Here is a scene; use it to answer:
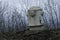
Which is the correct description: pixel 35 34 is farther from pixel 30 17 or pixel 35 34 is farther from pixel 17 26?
pixel 17 26

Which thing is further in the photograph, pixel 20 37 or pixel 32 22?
pixel 32 22

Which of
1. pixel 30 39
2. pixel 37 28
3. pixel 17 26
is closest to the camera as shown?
pixel 30 39

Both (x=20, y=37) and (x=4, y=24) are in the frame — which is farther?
(x=4, y=24)

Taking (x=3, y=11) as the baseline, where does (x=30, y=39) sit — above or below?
below

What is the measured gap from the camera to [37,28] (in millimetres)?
5809

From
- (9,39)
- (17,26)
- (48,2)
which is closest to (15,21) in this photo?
(17,26)

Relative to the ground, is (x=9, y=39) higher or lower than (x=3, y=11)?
lower

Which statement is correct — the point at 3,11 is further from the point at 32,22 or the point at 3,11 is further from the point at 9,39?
the point at 9,39

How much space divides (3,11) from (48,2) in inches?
68.1

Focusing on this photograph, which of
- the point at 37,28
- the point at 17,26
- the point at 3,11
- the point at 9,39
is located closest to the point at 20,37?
the point at 9,39

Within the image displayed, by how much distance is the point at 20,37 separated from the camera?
4.97m

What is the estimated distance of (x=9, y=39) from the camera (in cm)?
497

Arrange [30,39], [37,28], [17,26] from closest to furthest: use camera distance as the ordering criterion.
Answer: [30,39] → [37,28] → [17,26]

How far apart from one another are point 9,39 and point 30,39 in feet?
1.77
